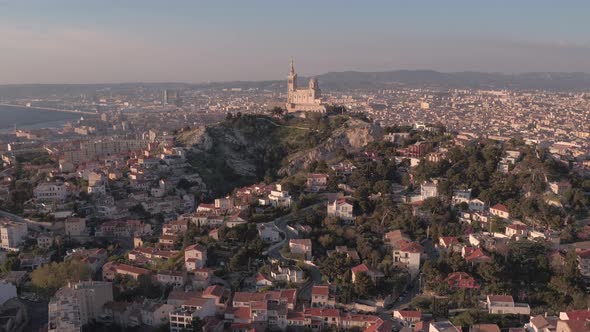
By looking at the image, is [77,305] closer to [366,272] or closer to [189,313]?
[189,313]

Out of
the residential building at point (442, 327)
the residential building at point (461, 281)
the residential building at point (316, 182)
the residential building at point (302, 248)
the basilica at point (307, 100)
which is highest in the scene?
the basilica at point (307, 100)

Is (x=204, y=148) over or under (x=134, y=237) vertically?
over

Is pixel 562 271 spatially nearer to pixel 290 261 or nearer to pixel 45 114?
pixel 290 261

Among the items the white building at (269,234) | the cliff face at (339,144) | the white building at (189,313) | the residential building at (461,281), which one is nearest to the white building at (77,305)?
the white building at (189,313)

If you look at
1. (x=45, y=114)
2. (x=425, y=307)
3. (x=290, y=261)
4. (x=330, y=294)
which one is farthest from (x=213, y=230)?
(x=45, y=114)

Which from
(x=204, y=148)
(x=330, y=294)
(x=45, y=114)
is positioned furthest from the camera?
(x=45, y=114)

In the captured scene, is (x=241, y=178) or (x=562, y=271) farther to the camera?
(x=241, y=178)

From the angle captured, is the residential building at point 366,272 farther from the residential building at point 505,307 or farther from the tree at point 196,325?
the tree at point 196,325
